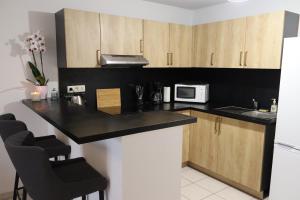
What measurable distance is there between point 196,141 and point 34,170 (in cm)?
235

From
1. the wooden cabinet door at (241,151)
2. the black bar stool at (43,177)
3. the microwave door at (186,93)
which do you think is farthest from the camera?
the microwave door at (186,93)

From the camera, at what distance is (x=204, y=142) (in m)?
3.08

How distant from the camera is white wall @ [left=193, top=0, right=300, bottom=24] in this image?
2.69m

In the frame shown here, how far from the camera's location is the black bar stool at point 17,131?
164cm

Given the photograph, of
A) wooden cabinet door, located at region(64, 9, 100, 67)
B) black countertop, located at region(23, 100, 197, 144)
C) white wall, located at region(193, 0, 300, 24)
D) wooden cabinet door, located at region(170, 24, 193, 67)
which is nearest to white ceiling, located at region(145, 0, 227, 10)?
white wall, located at region(193, 0, 300, 24)

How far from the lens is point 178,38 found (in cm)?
326

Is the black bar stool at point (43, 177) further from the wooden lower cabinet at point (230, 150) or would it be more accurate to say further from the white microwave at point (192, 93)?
the white microwave at point (192, 93)

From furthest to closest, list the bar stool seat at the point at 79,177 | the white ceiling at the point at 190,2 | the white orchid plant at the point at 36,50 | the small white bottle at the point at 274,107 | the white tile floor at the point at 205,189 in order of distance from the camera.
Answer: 1. the white ceiling at the point at 190,2
2. the small white bottle at the point at 274,107
3. the white tile floor at the point at 205,189
4. the white orchid plant at the point at 36,50
5. the bar stool seat at the point at 79,177

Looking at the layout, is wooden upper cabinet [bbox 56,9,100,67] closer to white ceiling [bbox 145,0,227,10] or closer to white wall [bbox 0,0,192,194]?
white wall [bbox 0,0,192,194]

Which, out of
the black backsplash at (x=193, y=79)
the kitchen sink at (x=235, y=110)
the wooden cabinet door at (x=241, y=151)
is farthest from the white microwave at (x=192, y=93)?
the wooden cabinet door at (x=241, y=151)

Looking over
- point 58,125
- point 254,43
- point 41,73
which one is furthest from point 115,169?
point 254,43

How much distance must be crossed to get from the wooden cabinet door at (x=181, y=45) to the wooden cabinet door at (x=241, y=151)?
3.35 feet

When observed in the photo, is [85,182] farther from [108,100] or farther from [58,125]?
[108,100]

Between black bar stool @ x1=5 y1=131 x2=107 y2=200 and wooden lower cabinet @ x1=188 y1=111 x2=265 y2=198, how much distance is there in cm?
178
